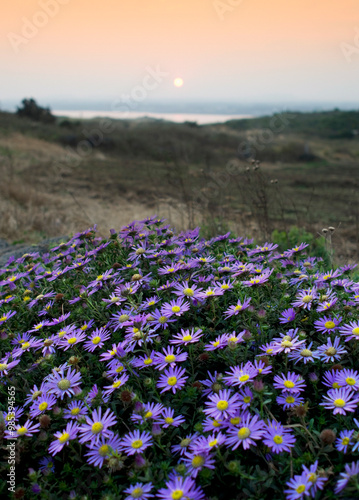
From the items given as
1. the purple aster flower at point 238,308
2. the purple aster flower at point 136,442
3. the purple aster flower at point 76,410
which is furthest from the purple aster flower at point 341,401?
the purple aster flower at point 76,410

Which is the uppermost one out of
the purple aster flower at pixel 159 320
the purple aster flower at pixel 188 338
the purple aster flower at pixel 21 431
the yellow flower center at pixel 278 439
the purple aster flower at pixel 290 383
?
the purple aster flower at pixel 159 320

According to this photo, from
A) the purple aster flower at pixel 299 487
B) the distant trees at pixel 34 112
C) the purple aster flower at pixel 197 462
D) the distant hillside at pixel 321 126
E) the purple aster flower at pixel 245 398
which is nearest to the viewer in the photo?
the purple aster flower at pixel 299 487

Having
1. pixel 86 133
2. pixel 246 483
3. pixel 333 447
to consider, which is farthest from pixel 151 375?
pixel 86 133

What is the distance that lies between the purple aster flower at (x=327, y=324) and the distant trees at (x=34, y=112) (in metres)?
27.2

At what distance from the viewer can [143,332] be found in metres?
1.55

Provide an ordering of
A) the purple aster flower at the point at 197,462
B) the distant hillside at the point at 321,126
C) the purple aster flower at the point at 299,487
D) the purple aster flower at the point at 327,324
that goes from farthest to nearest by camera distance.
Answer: the distant hillside at the point at 321,126 → the purple aster flower at the point at 327,324 → the purple aster flower at the point at 197,462 → the purple aster flower at the point at 299,487

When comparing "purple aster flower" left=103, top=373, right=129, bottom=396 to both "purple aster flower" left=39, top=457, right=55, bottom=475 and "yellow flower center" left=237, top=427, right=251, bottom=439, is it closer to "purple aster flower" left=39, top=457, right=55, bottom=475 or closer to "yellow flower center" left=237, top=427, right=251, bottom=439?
"purple aster flower" left=39, top=457, right=55, bottom=475

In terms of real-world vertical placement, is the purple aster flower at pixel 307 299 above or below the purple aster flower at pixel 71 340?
above

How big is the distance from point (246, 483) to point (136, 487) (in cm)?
31

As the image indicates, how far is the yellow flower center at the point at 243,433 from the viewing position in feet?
3.76

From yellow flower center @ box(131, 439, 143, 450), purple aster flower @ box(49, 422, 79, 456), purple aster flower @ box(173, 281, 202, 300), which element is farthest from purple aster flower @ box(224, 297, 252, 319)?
purple aster flower @ box(49, 422, 79, 456)

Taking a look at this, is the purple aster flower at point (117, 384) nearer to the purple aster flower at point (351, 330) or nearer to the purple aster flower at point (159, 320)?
the purple aster flower at point (159, 320)

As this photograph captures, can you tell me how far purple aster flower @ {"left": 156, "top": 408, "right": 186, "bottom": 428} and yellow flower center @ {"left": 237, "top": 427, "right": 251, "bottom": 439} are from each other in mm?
191

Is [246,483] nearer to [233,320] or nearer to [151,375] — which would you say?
[151,375]
